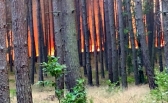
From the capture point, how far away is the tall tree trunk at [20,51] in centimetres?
700

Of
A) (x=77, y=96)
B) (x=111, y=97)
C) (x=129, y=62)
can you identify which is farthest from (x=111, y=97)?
(x=129, y=62)

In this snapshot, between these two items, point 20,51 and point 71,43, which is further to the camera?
point 71,43

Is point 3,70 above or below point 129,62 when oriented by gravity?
above

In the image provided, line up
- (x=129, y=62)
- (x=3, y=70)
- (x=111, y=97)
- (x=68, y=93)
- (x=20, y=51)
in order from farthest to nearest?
(x=129, y=62) → (x=111, y=97) → (x=20, y=51) → (x=68, y=93) → (x=3, y=70)

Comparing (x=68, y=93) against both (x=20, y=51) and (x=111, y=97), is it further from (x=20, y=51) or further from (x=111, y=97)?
(x=111, y=97)

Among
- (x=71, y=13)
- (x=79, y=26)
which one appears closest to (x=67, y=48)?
(x=71, y=13)

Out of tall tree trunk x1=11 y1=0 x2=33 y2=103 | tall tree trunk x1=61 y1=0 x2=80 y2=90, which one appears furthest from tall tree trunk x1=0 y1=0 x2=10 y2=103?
tall tree trunk x1=61 y1=0 x2=80 y2=90

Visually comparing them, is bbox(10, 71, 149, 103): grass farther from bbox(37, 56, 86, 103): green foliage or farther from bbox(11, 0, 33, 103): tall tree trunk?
bbox(11, 0, 33, 103): tall tree trunk

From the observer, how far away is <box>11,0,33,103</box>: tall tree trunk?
7.00 m

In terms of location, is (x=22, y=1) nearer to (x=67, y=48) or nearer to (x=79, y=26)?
(x=67, y=48)

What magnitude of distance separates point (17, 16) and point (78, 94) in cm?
201

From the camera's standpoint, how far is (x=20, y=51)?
700 centimetres

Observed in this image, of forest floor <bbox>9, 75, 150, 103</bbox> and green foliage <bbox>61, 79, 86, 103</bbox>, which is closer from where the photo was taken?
green foliage <bbox>61, 79, 86, 103</bbox>

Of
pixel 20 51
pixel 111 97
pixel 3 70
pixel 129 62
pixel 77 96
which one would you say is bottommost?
pixel 111 97
